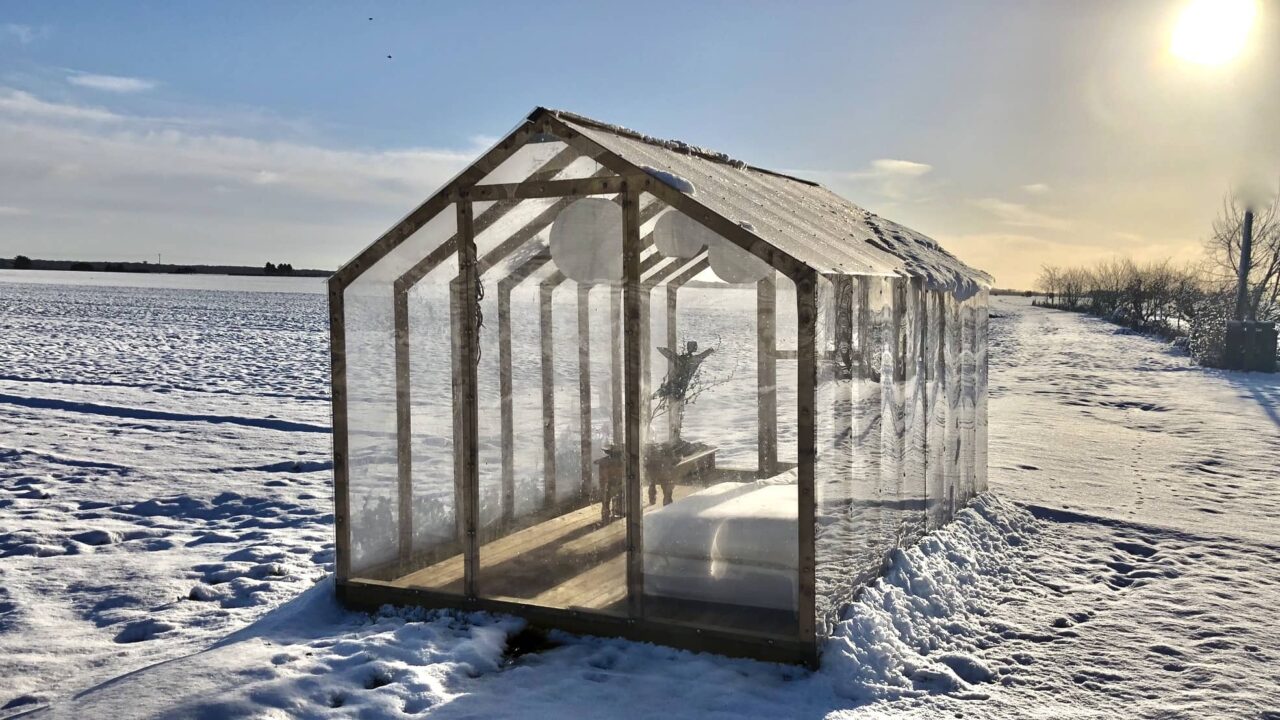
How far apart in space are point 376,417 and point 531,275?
1.42 m

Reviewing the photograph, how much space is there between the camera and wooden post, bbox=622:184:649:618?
4984 millimetres

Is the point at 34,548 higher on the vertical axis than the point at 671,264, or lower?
lower

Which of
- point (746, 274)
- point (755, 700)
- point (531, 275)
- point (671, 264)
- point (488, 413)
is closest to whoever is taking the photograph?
point (755, 700)

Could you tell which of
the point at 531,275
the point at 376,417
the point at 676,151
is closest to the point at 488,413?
the point at 376,417

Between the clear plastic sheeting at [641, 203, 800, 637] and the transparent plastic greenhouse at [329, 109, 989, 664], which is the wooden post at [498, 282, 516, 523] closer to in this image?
the transparent plastic greenhouse at [329, 109, 989, 664]

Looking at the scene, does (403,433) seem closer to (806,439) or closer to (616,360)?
(616,360)

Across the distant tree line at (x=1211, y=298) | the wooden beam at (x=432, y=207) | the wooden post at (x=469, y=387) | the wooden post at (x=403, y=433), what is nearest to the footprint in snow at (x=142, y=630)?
the wooden post at (x=403, y=433)

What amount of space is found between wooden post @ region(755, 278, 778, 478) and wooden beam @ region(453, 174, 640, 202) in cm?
92

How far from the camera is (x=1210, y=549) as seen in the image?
772 centimetres

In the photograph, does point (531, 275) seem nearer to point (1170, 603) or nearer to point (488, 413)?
point (488, 413)

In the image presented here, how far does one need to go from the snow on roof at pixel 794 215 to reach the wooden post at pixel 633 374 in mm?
301

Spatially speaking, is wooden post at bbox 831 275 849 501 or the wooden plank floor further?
the wooden plank floor

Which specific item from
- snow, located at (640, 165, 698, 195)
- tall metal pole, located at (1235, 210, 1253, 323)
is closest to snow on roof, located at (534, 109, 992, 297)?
snow, located at (640, 165, 698, 195)

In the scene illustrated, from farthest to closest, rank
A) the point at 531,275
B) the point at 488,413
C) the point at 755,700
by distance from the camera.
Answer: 1. the point at 531,275
2. the point at 488,413
3. the point at 755,700
